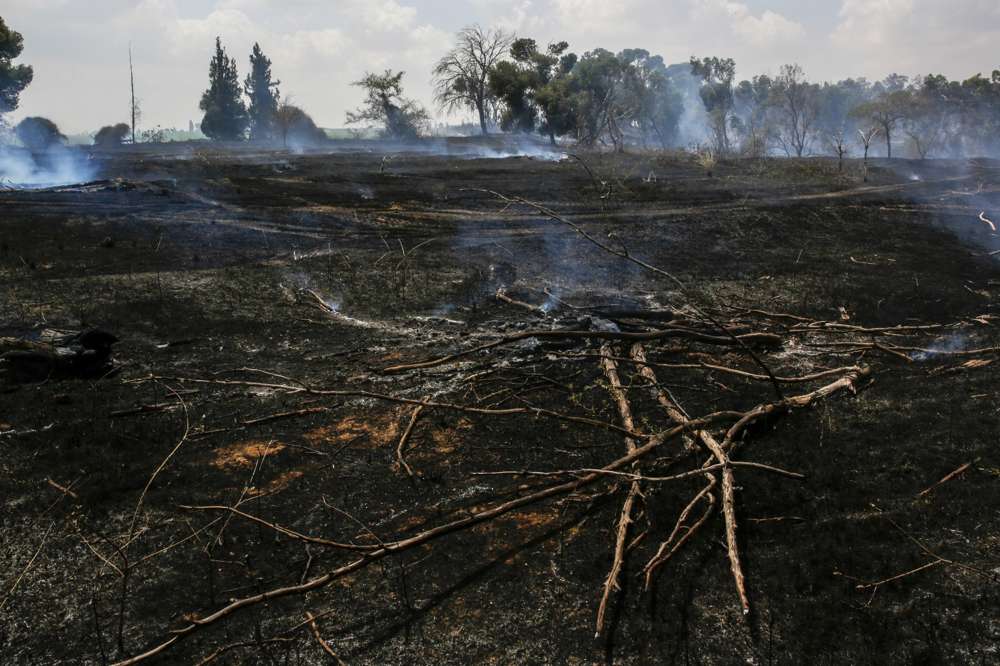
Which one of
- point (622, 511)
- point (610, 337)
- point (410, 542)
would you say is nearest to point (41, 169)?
point (610, 337)

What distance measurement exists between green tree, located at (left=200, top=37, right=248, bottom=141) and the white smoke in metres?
26.2

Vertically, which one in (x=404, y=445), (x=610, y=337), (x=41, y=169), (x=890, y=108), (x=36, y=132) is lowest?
(x=404, y=445)

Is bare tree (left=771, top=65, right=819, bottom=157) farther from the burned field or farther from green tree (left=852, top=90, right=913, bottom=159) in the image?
the burned field

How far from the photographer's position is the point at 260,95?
61125 millimetres

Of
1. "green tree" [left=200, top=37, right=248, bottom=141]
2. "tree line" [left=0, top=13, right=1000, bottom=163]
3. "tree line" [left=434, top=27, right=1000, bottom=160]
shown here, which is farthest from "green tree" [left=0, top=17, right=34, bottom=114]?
"tree line" [left=434, top=27, right=1000, bottom=160]

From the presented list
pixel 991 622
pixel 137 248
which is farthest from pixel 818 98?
pixel 991 622

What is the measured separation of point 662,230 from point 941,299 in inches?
232

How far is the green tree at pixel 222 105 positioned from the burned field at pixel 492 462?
1929 inches

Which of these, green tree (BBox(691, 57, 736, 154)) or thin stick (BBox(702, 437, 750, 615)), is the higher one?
green tree (BBox(691, 57, 736, 154))

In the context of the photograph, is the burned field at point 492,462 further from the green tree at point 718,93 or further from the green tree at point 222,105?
the green tree at point 222,105

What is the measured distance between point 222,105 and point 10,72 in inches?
661

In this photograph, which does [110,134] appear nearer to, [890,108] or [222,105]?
[222,105]

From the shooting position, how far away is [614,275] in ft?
36.2

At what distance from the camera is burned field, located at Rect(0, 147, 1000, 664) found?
140 inches
